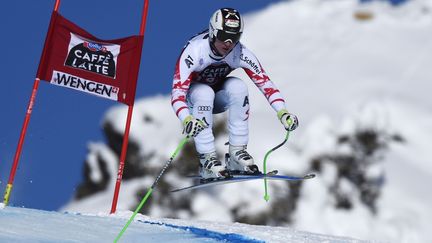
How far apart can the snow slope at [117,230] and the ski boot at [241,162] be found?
67cm

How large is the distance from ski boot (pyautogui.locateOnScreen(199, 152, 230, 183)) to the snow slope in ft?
1.92

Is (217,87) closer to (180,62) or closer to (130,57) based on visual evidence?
(180,62)

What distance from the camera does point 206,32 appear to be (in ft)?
33.1

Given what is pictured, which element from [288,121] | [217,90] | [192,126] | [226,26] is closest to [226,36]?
[226,26]

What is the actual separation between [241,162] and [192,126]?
1009mm

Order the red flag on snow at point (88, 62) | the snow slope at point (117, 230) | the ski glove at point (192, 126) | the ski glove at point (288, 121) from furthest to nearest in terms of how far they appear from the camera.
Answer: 1. the red flag on snow at point (88, 62)
2. the ski glove at point (288, 121)
3. the ski glove at point (192, 126)
4. the snow slope at point (117, 230)

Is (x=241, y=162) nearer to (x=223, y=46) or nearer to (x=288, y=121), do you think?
(x=288, y=121)

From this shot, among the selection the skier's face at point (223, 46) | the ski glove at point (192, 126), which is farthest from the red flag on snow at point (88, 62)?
Result: the ski glove at point (192, 126)

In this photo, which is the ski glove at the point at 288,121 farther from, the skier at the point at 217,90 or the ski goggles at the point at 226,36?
the ski goggles at the point at 226,36

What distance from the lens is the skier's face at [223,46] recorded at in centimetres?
973

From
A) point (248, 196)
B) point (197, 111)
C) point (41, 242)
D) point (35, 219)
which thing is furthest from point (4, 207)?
point (248, 196)

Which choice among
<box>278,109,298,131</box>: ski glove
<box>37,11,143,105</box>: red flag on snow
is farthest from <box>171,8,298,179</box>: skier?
<box>37,11,143,105</box>: red flag on snow

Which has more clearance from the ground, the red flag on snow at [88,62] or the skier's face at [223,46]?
the red flag on snow at [88,62]

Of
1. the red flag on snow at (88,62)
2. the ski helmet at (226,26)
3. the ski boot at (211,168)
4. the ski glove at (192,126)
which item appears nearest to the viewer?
the ski glove at (192,126)
